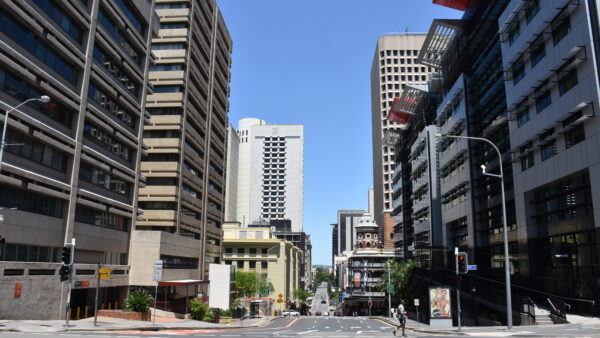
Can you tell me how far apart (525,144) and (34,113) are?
39.8 meters

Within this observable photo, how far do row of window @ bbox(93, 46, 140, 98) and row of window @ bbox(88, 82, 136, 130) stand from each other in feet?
7.62

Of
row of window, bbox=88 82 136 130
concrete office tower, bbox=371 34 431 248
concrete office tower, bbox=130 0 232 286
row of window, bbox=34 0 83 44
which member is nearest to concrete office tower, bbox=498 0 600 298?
concrete office tower, bbox=130 0 232 286

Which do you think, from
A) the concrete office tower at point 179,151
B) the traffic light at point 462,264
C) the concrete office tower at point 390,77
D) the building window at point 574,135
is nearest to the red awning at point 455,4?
the building window at point 574,135

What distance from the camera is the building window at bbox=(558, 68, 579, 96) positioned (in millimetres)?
35781

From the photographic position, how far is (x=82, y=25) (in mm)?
40781

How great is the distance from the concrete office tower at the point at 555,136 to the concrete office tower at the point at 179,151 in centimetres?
3771

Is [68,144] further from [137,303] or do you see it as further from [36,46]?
[137,303]

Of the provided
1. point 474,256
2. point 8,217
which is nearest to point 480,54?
point 474,256

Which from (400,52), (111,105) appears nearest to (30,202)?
(111,105)

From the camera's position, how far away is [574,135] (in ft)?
119

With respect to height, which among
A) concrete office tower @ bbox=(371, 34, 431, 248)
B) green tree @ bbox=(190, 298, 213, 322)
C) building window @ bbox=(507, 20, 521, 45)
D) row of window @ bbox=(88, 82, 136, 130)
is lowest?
green tree @ bbox=(190, 298, 213, 322)

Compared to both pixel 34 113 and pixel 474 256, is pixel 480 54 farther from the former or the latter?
pixel 34 113

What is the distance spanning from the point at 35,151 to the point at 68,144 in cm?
384

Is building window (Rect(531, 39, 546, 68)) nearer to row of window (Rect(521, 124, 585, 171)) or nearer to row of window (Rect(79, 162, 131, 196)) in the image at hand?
row of window (Rect(521, 124, 585, 171))
